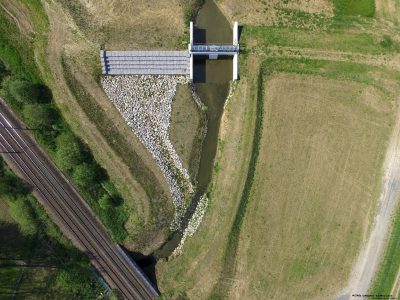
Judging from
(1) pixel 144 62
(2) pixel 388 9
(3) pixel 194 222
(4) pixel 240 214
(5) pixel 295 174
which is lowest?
(3) pixel 194 222

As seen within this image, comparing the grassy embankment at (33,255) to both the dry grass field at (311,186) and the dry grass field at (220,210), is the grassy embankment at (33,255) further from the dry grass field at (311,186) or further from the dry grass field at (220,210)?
the dry grass field at (311,186)

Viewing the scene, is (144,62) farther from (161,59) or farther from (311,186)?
(311,186)

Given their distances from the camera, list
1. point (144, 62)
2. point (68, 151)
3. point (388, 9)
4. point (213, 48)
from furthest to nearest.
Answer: point (388, 9), point (213, 48), point (144, 62), point (68, 151)

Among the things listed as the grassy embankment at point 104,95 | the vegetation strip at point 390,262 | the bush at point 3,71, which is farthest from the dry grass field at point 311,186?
the bush at point 3,71

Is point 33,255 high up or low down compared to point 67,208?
down

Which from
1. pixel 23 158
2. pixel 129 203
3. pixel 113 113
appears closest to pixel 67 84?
pixel 113 113

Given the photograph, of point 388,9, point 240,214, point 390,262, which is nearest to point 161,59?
point 240,214

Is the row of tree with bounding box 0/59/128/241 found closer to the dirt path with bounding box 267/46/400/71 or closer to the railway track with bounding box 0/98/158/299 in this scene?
the railway track with bounding box 0/98/158/299
